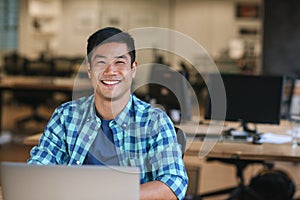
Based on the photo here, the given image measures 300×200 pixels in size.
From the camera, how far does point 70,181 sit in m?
1.45

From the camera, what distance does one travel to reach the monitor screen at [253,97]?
11.9 ft

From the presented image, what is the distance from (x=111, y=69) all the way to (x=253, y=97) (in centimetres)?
177

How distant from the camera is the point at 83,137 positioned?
219cm

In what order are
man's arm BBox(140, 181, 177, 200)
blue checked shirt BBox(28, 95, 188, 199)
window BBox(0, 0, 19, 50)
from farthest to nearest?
1. window BBox(0, 0, 19, 50)
2. blue checked shirt BBox(28, 95, 188, 199)
3. man's arm BBox(140, 181, 177, 200)

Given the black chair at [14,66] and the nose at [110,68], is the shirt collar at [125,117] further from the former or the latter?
the black chair at [14,66]

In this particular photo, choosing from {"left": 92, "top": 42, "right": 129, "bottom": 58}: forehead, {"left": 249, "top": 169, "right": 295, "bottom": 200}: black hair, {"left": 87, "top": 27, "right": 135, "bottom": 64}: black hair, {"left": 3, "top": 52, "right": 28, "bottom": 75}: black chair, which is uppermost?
{"left": 87, "top": 27, "right": 135, "bottom": 64}: black hair

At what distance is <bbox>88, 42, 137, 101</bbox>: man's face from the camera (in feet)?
6.95

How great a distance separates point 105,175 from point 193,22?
37.2 feet

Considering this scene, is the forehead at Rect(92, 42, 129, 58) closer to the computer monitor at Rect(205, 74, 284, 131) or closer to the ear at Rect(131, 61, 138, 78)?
the ear at Rect(131, 61, 138, 78)

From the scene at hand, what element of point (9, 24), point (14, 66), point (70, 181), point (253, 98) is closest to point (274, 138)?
point (253, 98)

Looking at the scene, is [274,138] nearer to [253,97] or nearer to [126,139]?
[253,97]

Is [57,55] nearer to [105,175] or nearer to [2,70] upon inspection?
[2,70]

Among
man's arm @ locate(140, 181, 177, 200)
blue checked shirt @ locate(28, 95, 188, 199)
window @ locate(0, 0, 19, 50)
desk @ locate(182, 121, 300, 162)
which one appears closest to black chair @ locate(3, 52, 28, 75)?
window @ locate(0, 0, 19, 50)

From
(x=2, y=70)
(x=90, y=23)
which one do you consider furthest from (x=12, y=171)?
(x=90, y=23)
